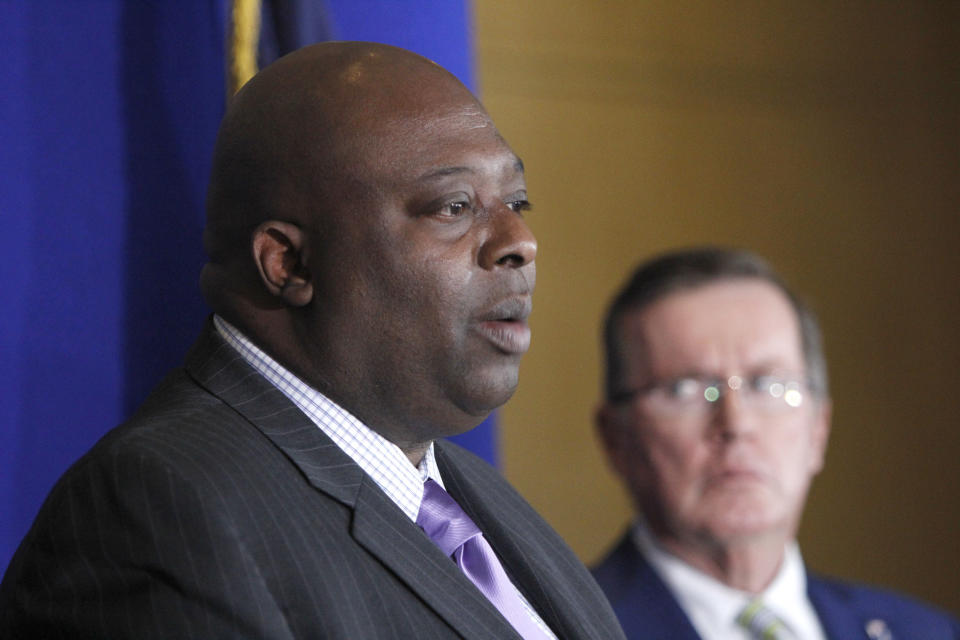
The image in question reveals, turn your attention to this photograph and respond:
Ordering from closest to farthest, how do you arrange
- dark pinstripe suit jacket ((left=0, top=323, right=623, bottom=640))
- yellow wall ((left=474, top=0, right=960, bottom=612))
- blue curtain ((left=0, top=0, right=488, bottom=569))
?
dark pinstripe suit jacket ((left=0, top=323, right=623, bottom=640)) < blue curtain ((left=0, top=0, right=488, bottom=569)) < yellow wall ((left=474, top=0, right=960, bottom=612))

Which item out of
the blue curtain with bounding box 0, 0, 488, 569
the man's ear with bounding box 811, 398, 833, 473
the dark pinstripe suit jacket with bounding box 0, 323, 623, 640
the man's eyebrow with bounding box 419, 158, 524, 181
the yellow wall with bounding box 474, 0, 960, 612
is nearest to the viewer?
the dark pinstripe suit jacket with bounding box 0, 323, 623, 640

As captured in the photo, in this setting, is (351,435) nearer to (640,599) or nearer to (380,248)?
(380,248)

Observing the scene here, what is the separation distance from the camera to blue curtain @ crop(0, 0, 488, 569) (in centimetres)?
173

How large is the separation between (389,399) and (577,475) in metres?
2.64

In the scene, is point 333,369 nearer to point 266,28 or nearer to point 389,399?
point 389,399

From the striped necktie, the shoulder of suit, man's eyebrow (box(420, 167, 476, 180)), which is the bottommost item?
the shoulder of suit

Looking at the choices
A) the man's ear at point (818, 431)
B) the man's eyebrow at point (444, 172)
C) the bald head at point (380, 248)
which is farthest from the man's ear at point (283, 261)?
the man's ear at point (818, 431)

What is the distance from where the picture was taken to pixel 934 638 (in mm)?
2426

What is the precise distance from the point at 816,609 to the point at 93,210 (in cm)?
157

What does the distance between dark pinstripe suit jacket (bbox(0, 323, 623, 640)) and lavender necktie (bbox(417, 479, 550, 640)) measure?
0.09 m

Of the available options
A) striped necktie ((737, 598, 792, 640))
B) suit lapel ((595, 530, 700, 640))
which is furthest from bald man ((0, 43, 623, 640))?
striped necktie ((737, 598, 792, 640))

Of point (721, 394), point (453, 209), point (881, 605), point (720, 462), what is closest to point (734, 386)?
point (721, 394)

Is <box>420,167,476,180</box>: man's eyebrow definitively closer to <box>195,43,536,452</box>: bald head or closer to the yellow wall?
<box>195,43,536,452</box>: bald head

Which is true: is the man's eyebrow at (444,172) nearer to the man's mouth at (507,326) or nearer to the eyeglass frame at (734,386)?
the man's mouth at (507,326)
